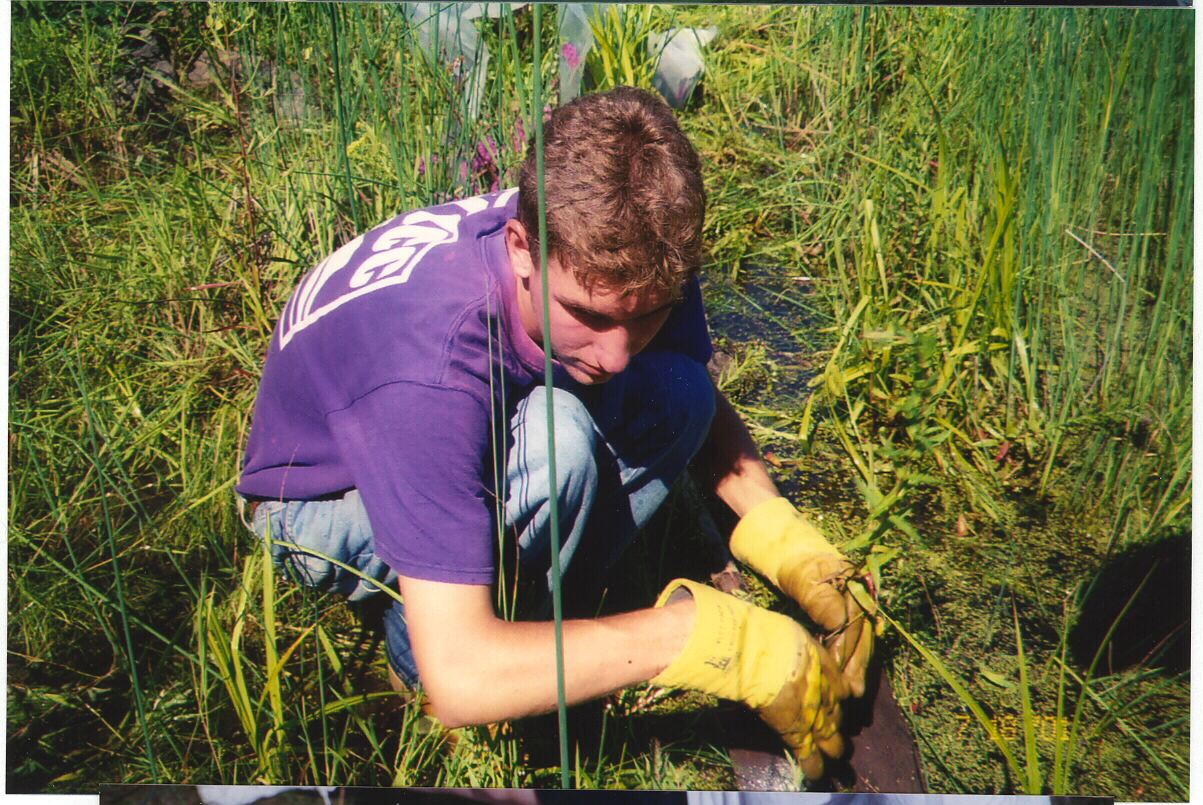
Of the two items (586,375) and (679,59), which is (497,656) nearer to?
(586,375)

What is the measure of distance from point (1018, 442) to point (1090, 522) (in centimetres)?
20

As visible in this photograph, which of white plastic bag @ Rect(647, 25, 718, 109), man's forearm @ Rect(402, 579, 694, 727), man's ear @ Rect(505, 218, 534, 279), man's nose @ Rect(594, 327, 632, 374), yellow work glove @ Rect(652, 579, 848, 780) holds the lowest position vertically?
yellow work glove @ Rect(652, 579, 848, 780)

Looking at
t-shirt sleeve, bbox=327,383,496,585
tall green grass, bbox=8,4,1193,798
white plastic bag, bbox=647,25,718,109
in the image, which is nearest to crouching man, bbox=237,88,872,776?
t-shirt sleeve, bbox=327,383,496,585

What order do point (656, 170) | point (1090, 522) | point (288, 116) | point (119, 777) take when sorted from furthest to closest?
point (288, 116) → point (1090, 522) → point (119, 777) → point (656, 170)

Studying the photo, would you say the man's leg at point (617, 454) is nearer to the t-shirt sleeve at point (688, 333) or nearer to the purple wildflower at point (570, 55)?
the t-shirt sleeve at point (688, 333)

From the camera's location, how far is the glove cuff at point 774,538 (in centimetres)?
139

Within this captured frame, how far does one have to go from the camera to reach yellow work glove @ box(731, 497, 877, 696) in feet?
4.16

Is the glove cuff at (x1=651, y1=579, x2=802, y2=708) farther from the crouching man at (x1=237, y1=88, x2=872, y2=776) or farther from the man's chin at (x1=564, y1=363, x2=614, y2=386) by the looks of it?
the man's chin at (x1=564, y1=363, x2=614, y2=386)

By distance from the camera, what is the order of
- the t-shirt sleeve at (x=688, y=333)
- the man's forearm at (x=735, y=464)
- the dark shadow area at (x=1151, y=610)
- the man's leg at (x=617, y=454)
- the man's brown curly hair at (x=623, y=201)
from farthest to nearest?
the man's forearm at (x=735, y=464)
the t-shirt sleeve at (x=688, y=333)
the man's leg at (x=617, y=454)
the dark shadow area at (x=1151, y=610)
the man's brown curly hair at (x=623, y=201)

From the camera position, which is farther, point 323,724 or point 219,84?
point 219,84

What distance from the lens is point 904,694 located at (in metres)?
1.25

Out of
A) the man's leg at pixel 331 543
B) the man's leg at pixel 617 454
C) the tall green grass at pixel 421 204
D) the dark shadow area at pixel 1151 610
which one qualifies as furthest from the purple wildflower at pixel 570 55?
the dark shadow area at pixel 1151 610

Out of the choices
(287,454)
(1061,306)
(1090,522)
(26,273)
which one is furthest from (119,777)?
(1061,306)

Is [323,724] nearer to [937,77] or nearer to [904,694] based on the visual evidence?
[904,694]
